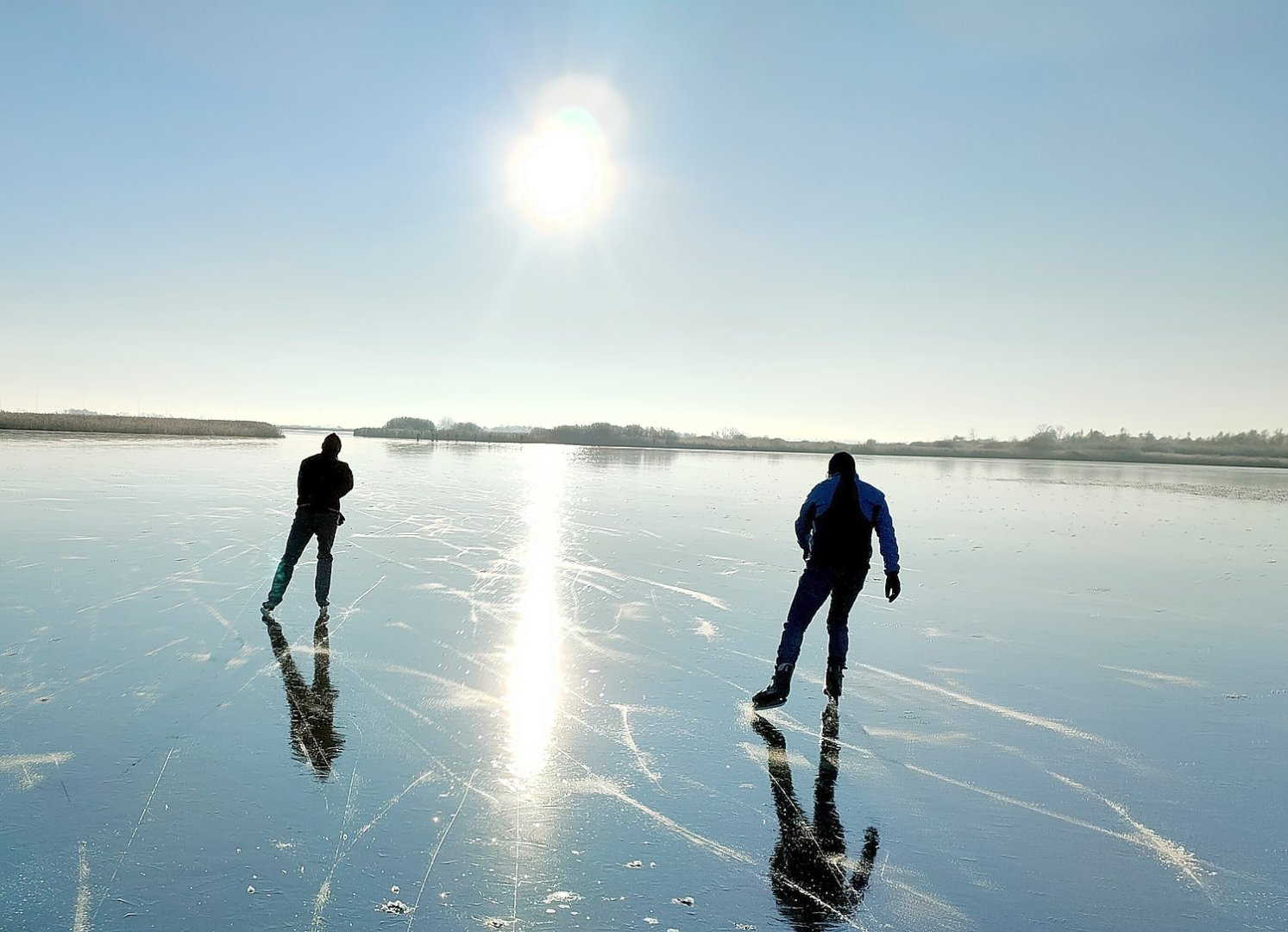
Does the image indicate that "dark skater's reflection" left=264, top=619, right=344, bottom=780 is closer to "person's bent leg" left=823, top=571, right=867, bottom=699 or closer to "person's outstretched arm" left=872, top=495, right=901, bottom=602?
"person's bent leg" left=823, top=571, right=867, bottom=699

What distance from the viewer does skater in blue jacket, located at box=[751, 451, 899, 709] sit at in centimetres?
603

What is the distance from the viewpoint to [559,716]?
5461mm

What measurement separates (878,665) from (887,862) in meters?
3.69

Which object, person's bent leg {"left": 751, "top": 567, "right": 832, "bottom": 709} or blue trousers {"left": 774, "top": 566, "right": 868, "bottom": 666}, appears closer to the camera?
person's bent leg {"left": 751, "top": 567, "right": 832, "bottom": 709}

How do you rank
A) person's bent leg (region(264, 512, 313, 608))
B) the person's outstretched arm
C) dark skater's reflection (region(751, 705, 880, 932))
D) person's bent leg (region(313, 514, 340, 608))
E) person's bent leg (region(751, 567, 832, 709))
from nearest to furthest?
dark skater's reflection (region(751, 705, 880, 932)) → person's bent leg (region(751, 567, 832, 709)) → the person's outstretched arm → person's bent leg (region(264, 512, 313, 608)) → person's bent leg (region(313, 514, 340, 608))

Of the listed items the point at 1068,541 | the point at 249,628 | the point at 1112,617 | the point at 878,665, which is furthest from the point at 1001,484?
the point at 249,628

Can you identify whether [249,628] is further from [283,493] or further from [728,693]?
[283,493]

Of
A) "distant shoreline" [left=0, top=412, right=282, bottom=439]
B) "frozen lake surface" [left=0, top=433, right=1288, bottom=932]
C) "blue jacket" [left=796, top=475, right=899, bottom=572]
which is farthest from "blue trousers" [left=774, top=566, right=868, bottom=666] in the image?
"distant shoreline" [left=0, top=412, right=282, bottom=439]

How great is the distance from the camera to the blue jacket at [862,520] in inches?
238

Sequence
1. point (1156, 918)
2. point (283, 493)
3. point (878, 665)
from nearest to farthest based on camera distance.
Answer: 1. point (1156, 918)
2. point (878, 665)
3. point (283, 493)

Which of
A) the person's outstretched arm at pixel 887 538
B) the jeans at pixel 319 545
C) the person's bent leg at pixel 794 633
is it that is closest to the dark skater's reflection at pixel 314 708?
the jeans at pixel 319 545

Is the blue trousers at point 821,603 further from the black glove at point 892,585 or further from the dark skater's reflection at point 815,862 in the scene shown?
the dark skater's reflection at point 815,862

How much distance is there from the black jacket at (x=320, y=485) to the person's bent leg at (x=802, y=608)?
15.9 feet

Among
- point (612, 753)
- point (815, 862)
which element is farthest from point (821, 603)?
point (815, 862)
